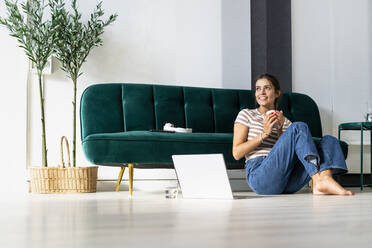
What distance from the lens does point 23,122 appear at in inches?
162

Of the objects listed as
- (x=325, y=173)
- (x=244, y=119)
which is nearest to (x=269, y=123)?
(x=244, y=119)

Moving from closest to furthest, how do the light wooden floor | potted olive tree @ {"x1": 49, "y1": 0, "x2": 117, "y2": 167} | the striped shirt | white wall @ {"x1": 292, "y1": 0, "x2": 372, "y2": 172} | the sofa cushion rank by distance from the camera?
the light wooden floor < the striped shirt < the sofa cushion < potted olive tree @ {"x1": 49, "y1": 0, "x2": 117, "y2": 167} < white wall @ {"x1": 292, "y1": 0, "x2": 372, "y2": 172}

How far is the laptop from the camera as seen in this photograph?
2.50m

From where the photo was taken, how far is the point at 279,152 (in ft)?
9.12

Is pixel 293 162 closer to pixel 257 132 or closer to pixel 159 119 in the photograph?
pixel 257 132

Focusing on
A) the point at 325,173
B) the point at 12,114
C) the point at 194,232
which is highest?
the point at 12,114

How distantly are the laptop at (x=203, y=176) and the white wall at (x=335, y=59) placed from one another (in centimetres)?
246

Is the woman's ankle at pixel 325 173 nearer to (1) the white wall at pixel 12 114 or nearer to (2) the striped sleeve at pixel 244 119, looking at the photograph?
(2) the striped sleeve at pixel 244 119

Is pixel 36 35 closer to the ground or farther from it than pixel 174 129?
farther from it

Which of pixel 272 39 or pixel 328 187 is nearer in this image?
pixel 328 187

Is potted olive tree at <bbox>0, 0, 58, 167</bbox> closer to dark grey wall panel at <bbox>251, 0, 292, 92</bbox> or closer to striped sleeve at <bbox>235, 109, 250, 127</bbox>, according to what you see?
striped sleeve at <bbox>235, 109, 250, 127</bbox>

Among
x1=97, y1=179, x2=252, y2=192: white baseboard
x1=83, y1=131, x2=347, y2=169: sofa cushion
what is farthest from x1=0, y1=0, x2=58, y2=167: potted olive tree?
x1=83, y1=131, x2=347, y2=169: sofa cushion

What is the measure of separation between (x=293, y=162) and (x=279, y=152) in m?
0.14

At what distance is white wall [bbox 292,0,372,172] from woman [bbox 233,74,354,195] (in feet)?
5.96
